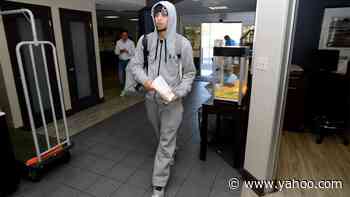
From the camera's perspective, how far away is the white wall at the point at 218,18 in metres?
7.62

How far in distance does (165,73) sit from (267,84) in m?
0.87

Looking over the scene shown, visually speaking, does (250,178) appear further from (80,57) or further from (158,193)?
(80,57)

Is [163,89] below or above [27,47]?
below

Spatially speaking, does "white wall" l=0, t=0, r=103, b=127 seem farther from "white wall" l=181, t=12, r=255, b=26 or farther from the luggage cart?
"white wall" l=181, t=12, r=255, b=26

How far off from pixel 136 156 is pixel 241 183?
126 cm

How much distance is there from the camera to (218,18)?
7.99 meters

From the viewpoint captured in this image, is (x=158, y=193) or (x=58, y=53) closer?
(x=158, y=193)

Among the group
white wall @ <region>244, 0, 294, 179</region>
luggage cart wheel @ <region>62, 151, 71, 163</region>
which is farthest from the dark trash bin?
white wall @ <region>244, 0, 294, 179</region>

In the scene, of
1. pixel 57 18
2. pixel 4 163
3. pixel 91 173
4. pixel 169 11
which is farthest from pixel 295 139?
pixel 57 18

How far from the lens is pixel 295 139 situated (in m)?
2.96

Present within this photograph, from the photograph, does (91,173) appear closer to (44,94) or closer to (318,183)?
(44,94)

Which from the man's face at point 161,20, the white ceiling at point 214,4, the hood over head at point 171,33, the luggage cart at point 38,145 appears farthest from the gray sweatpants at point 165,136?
the white ceiling at point 214,4

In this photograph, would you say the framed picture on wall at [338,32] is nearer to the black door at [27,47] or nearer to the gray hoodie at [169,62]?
the gray hoodie at [169,62]
